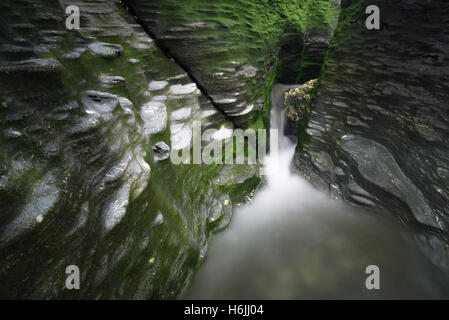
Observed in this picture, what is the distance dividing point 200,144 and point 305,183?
3.36 metres

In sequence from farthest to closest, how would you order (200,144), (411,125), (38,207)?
(200,144), (411,125), (38,207)

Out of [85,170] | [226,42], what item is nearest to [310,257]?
[85,170]

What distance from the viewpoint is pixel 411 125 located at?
3715 millimetres

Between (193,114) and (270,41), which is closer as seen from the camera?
(193,114)

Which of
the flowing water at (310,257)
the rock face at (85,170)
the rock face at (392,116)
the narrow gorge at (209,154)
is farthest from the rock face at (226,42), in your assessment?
the flowing water at (310,257)

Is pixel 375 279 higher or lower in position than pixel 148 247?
lower

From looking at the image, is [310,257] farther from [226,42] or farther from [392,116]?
[226,42]

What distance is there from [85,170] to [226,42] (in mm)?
3948

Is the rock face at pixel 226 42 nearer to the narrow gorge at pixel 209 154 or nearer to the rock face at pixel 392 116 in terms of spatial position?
the narrow gorge at pixel 209 154

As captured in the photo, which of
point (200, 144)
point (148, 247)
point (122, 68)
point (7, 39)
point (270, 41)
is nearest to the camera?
point (7, 39)

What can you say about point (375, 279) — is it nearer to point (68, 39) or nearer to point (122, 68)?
point (122, 68)

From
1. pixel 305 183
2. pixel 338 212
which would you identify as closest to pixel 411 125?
pixel 338 212

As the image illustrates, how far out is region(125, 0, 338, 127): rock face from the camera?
4.06 m

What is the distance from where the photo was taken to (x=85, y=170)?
2064 millimetres
